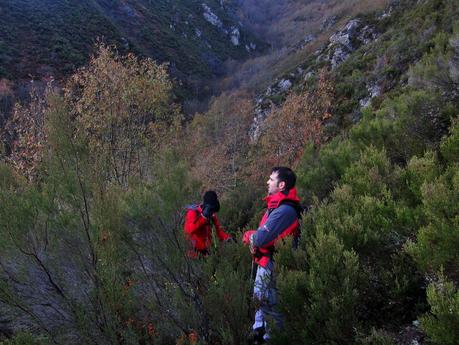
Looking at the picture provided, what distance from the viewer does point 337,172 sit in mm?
5648

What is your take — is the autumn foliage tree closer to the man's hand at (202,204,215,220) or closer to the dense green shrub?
the man's hand at (202,204,215,220)

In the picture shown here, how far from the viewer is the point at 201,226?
154 inches

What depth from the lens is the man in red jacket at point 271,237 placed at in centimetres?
304

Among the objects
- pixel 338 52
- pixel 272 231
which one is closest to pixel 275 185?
pixel 272 231

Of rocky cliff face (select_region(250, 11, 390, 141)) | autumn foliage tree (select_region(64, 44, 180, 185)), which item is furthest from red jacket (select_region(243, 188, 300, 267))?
rocky cliff face (select_region(250, 11, 390, 141))

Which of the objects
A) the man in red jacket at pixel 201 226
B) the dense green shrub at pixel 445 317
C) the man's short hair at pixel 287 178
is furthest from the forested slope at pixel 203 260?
the man's short hair at pixel 287 178

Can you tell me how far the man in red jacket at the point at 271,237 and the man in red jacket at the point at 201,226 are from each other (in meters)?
0.39

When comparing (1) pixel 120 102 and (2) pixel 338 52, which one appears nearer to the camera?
(1) pixel 120 102

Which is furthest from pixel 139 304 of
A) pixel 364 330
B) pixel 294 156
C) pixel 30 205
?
pixel 294 156

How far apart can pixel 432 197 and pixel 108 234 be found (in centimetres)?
228

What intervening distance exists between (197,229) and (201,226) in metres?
0.06

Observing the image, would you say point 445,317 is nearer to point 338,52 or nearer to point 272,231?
point 272,231

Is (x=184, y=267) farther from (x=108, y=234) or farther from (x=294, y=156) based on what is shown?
(x=294, y=156)

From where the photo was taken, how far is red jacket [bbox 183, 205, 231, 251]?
3.77 metres
